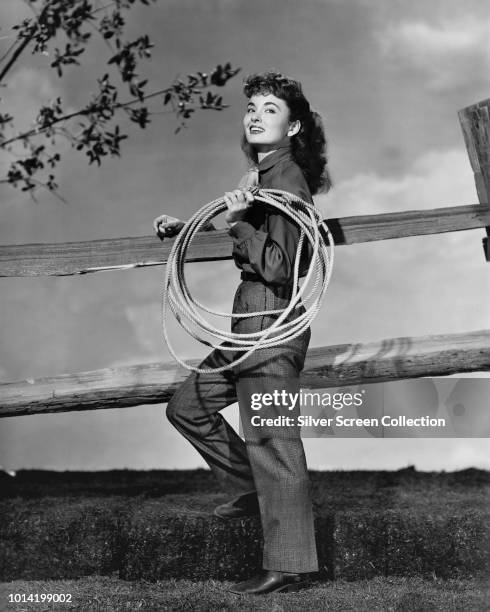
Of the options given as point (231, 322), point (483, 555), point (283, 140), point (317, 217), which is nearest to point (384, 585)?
point (483, 555)

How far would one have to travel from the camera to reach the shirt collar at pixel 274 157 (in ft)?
11.4

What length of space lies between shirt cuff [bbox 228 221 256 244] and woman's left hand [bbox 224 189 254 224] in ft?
0.14

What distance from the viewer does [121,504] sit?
176 inches

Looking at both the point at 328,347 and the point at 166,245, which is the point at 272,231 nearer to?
the point at 166,245

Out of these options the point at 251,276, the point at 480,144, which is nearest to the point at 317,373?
the point at 251,276

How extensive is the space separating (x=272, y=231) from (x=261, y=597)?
1.40 meters

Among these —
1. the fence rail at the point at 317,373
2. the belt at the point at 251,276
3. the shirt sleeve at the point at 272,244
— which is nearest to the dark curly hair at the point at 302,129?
the shirt sleeve at the point at 272,244

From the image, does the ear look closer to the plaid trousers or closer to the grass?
the plaid trousers

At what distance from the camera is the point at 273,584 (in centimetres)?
325

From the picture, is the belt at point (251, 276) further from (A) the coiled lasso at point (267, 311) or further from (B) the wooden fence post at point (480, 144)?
(B) the wooden fence post at point (480, 144)

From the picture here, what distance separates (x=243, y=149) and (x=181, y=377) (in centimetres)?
113

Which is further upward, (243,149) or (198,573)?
(243,149)

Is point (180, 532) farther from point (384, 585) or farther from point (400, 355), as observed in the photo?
point (400, 355)

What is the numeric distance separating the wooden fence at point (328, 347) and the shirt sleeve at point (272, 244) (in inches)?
26.4
